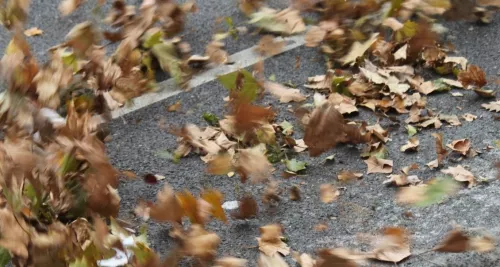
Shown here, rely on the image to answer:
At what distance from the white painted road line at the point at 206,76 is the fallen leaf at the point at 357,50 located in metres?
0.31

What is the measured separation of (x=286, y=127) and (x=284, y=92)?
0.95ft

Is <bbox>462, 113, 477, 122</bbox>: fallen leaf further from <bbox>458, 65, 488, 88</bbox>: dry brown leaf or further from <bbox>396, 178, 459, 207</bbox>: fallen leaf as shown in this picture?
<bbox>396, 178, 459, 207</bbox>: fallen leaf

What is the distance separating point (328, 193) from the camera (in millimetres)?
2564

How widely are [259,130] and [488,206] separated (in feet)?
2.75

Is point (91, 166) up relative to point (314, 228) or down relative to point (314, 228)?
up

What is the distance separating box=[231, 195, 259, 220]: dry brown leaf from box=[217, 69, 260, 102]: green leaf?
34cm

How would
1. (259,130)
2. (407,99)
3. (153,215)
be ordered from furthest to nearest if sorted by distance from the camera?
(407,99)
(259,130)
(153,215)

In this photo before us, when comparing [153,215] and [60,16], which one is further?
[60,16]

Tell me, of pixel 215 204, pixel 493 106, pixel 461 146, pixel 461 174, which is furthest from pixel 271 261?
pixel 493 106

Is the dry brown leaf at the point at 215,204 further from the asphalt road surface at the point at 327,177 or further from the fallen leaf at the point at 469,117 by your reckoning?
the fallen leaf at the point at 469,117

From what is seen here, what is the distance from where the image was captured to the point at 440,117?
2932mm

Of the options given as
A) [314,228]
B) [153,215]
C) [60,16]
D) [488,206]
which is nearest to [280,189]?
[314,228]

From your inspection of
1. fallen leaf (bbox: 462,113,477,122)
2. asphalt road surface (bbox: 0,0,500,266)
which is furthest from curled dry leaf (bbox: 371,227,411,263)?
fallen leaf (bbox: 462,113,477,122)

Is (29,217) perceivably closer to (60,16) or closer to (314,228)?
(314,228)
